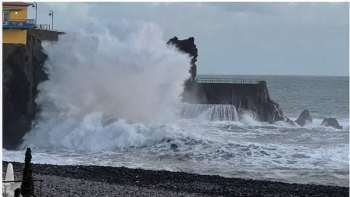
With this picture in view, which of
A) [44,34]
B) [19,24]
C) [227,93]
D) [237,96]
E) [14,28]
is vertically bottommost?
[237,96]

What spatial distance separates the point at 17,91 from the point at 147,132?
6228 mm

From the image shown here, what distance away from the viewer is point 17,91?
91.3ft

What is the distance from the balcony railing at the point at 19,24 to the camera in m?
28.0

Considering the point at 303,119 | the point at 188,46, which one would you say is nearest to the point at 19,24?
the point at 188,46

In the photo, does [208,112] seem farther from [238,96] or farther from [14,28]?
[14,28]

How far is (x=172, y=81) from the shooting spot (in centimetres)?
3303

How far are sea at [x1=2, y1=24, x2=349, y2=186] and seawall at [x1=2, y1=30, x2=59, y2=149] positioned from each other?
Result: 58 centimetres

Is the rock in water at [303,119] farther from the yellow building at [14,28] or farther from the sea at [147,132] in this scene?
the yellow building at [14,28]

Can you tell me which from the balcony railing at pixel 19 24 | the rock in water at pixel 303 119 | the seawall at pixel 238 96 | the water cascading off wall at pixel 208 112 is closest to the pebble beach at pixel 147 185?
the balcony railing at pixel 19 24

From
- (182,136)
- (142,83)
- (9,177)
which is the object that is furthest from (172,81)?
(9,177)

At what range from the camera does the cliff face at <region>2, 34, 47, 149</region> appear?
27344mm

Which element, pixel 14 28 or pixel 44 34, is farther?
pixel 44 34

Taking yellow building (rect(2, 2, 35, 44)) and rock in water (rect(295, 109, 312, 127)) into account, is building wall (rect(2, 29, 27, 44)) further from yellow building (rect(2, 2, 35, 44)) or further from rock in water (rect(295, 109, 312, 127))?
rock in water (rect(295, 109, 312, 127))

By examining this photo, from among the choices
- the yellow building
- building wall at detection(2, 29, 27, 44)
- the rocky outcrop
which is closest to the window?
the yellow building
